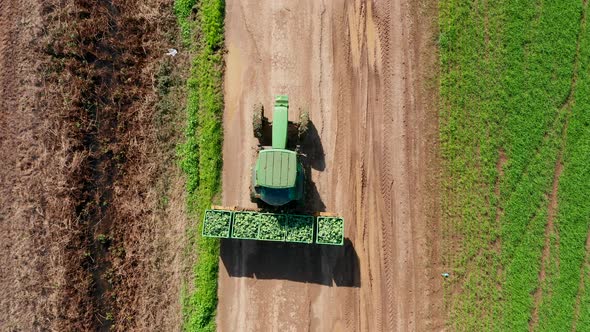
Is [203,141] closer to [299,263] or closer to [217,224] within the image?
[217,224]

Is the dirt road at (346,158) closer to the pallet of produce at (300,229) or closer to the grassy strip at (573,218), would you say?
the pallet of produce at (300,229)

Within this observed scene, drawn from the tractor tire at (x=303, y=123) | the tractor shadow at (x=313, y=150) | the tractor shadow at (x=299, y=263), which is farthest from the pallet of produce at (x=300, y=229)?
the tractor tire at (x=303, y=123)

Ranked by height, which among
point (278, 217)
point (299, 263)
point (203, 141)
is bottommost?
point (299, 263)

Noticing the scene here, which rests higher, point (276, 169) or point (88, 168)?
point (276, 169)

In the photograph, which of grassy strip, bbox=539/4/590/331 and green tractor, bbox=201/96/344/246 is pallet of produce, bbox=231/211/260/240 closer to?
green tractor, bbox=201/96/344/246

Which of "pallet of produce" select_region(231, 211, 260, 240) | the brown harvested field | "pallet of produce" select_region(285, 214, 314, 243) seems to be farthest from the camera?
the brown harvested field

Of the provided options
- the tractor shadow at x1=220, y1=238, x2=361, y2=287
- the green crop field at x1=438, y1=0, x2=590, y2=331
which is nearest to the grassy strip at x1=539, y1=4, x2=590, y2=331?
the green crop field at x1=438, y1=0, x2=590, y2=331

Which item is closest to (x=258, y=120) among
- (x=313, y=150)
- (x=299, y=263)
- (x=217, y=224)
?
(x=313, y=150)
